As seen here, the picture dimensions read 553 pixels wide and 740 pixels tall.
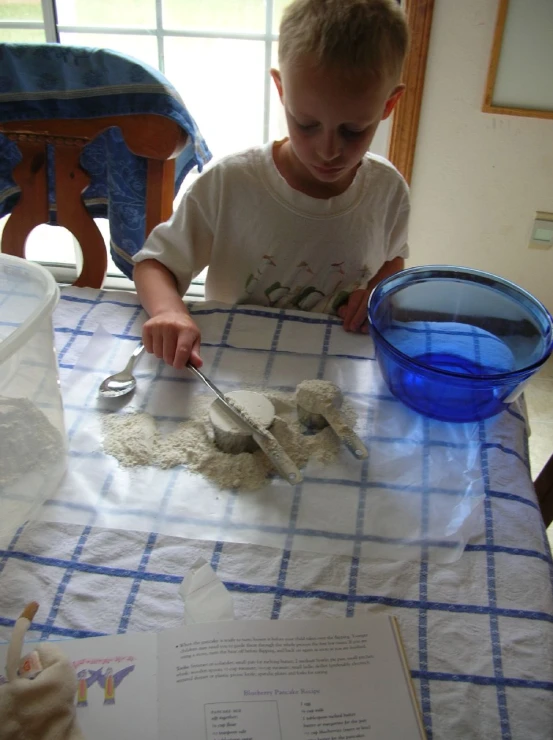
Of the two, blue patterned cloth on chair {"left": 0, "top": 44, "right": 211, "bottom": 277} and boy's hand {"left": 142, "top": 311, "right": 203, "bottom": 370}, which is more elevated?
blue patterned cloth on chair {"left": 0, "top": 44, "right": 211, "bottom": 277}

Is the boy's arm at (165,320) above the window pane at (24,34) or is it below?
below

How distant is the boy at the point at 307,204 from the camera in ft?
2.48

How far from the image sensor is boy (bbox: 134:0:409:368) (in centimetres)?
76

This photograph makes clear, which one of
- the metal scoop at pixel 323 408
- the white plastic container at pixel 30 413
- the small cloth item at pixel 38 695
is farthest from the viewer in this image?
the metal scoop at pixel 323 408

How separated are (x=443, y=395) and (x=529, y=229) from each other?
128 cm

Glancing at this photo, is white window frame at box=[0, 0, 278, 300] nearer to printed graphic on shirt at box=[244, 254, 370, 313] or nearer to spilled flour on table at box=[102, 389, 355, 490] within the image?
printed graphic on shirt at box=[244, 254, 370, 313]

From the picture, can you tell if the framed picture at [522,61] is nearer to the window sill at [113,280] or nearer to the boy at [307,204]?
the boy at [307,204]

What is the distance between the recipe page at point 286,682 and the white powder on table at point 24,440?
206 mm

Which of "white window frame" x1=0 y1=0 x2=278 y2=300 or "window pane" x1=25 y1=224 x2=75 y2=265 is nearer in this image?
"white window frame" x1=0 y1=0 x2=278 y2=300

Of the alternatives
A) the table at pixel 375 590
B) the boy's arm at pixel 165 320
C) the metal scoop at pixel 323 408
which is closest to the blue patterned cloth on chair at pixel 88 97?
the boy's arm at pixel 165 320

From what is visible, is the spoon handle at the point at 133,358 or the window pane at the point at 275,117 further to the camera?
the window pane at the point at 275,117

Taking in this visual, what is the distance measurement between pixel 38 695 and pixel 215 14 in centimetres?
174

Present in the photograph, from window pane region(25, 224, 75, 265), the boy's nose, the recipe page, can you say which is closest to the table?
the recipe page

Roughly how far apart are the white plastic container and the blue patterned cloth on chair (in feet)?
1.45
